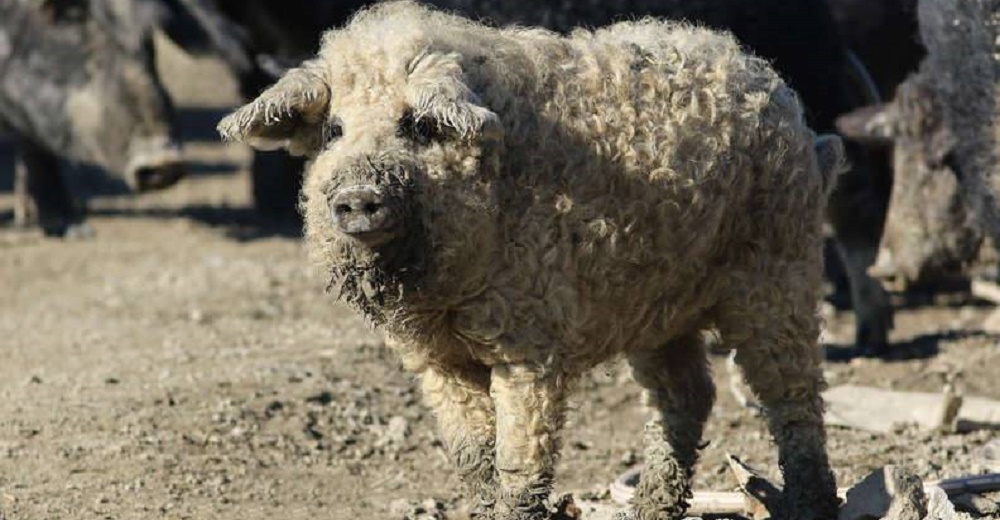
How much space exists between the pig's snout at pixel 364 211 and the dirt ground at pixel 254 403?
3.79 feet

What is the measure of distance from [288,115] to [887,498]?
1.87 meters

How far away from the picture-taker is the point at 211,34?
34.4ft

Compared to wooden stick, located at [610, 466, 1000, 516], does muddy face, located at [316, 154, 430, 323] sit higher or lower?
higher

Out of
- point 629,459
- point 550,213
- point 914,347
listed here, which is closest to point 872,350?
point 914,347

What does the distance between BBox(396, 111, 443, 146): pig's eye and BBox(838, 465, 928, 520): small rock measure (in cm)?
156

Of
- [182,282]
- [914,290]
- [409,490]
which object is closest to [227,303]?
[182,282]

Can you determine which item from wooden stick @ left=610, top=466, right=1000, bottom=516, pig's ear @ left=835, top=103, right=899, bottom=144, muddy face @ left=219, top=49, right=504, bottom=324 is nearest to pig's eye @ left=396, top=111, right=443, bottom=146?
muddy face @ left=219, top=49, right=504, bottom=324

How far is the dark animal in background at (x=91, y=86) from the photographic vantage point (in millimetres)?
10281

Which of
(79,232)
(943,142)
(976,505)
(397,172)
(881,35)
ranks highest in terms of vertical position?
(397,172)

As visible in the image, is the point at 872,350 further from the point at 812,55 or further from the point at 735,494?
the point at 735,494

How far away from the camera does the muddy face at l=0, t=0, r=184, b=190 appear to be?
10281mm

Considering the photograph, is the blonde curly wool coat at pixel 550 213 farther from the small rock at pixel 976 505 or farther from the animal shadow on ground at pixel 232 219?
the animal shadow on ground at pixel 232 219

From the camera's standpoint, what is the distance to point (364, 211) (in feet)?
13.2

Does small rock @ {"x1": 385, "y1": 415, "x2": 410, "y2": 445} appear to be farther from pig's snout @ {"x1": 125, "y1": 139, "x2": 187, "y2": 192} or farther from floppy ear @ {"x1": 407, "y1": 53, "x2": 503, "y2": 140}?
pig's snout @ {"x1": 125, "y1": 139, "x2": 187, "y2": 192}
